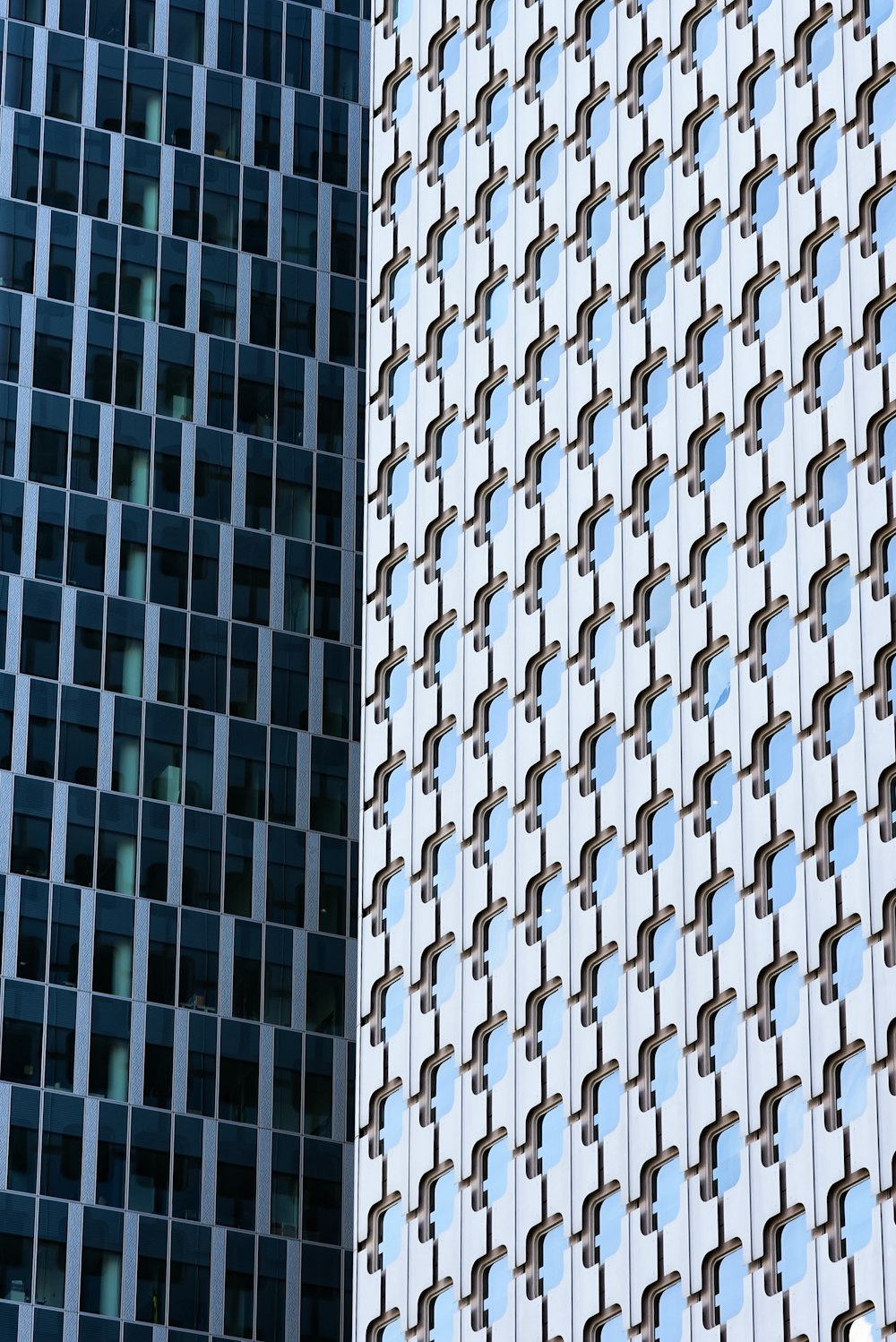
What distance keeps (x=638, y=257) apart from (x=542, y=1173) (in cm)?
2714

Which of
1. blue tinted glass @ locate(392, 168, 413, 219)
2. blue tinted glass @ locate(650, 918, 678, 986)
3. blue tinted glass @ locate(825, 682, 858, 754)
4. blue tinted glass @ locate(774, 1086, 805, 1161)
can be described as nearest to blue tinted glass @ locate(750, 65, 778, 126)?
blue tinted glass @ locate(392, 168, 413, 219)

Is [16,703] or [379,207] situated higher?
[379,207]

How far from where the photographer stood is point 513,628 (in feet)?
333

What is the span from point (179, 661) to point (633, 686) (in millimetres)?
29478

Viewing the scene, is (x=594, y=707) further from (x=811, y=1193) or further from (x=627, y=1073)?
(x=811, y=1193)

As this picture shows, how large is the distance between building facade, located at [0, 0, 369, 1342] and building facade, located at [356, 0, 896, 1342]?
1442 centimetres

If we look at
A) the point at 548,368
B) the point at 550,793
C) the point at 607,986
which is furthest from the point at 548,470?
the point at 607,986

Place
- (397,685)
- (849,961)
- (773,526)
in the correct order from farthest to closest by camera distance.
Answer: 1. (397,685)
2. (773,526)
3. (849,961)

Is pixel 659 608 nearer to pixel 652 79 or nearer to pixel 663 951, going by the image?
pixel 663 951

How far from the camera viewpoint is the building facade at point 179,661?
11294cm

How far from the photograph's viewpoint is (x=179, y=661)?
121000 millimetres

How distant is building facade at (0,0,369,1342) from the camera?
11294 cm

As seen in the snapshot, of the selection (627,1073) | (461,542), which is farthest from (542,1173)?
(461,542)

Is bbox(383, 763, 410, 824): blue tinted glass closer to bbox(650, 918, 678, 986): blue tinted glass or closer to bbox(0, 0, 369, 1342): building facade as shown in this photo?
bbox(650, 918, 678, 986): blue tinted glass
